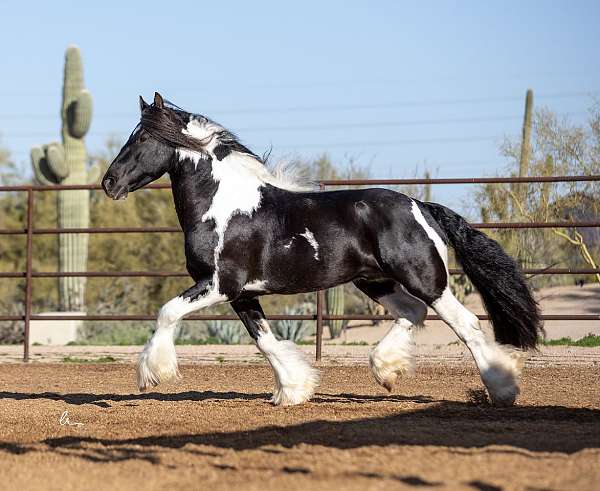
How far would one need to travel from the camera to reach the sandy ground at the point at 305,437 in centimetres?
367

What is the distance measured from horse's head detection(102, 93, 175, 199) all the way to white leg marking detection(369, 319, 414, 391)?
1.92m

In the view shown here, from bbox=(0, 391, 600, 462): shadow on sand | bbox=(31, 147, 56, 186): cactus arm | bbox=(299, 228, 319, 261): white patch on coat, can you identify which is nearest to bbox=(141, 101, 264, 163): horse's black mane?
bbox=(299, 228, 319, 261): white patch on coat

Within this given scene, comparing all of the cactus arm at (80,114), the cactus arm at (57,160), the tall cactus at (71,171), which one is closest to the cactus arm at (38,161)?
the tall cactus at (71,171)

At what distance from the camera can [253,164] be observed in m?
6.44

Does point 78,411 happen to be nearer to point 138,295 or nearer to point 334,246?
point 334,246

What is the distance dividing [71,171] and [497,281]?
14956 mm

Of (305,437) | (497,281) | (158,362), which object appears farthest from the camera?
(497,281)

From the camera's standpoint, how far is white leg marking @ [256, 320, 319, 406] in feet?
20.6

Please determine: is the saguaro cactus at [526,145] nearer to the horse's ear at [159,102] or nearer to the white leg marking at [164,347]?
the horse's ear at [159,102]

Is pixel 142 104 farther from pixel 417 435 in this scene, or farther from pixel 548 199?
pixel 548 199

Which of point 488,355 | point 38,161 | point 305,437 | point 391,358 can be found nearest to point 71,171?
point 38,161

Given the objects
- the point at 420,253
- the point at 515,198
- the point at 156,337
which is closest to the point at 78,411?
the point at 156,337

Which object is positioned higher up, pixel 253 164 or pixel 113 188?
pixel 253 164

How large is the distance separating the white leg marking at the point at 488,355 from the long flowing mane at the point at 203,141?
1.29 metres
